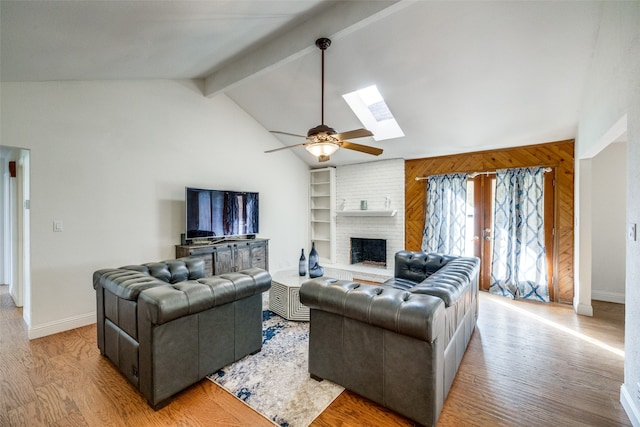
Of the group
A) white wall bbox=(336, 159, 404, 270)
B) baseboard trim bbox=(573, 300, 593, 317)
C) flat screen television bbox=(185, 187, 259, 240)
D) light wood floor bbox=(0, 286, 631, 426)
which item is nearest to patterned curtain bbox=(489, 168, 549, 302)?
baseboard trim bbox=(573, 300, 593, 317)

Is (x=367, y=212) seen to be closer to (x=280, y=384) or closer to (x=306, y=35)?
(x=306, y=35)

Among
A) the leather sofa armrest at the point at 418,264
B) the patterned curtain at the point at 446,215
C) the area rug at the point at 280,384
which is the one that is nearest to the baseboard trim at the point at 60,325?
the area rug at the point at 280,384

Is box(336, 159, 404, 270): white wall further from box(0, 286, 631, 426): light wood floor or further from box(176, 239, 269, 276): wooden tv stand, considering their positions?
box(0, 286, 631, 426): light wood floor

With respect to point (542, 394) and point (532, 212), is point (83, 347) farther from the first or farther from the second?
point (532, 212)

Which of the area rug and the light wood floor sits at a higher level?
the area rug

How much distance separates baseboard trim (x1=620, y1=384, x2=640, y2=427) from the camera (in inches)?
67.8

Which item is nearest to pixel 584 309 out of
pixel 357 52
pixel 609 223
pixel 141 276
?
pixel 609 223

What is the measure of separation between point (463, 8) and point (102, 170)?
431 centimetres

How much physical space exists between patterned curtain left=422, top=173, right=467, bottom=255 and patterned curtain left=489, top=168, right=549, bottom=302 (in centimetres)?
51

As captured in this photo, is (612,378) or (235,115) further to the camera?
(235,115)

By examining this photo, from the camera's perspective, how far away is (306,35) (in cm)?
299

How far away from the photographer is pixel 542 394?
2.07 metres

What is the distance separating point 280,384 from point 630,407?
7.69 feet

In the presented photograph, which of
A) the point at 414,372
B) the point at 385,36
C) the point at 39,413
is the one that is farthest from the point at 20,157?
the point at 414,372
